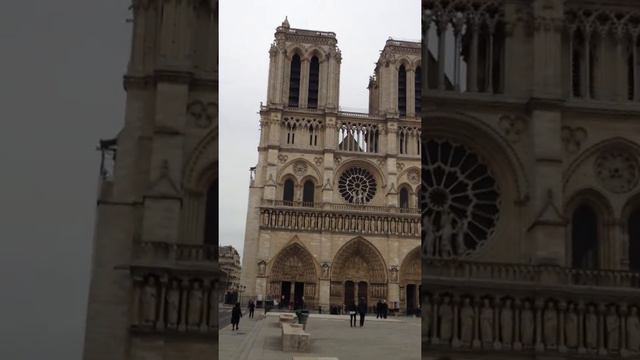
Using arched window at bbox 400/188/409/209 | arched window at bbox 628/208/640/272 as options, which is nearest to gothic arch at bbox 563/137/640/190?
arched window at bbox 628/208/640/272

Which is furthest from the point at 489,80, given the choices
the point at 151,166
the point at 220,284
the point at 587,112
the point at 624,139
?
the point at 220,284

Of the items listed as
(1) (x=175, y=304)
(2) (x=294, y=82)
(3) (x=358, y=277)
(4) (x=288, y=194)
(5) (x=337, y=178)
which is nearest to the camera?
(3) (x=358, y=277)

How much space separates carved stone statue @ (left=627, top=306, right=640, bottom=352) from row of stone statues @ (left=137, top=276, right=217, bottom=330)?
6214mm

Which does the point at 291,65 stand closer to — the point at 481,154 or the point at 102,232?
the point at 102,232

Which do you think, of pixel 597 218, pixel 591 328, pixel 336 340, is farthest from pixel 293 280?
pixel 597 218

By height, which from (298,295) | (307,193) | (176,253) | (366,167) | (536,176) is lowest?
(298,295)

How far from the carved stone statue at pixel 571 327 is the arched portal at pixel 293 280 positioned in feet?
18.2

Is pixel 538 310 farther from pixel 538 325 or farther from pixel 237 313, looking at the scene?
pixel 237 313

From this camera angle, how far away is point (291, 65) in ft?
14.5

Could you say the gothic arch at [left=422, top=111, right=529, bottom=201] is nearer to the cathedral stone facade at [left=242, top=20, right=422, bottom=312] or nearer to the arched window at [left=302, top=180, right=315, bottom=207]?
the arched window at [left=302, top=180, right=315, bottom=207]

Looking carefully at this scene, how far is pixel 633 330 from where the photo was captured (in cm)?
883

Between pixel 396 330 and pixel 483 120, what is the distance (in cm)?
610

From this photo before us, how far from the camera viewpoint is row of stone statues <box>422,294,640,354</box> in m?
8.41

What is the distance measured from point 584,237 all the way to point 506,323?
6.10 ft
